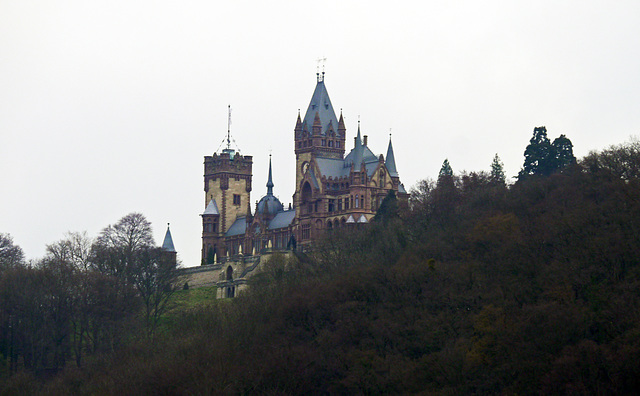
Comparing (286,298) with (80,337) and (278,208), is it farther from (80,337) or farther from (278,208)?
(278,208)

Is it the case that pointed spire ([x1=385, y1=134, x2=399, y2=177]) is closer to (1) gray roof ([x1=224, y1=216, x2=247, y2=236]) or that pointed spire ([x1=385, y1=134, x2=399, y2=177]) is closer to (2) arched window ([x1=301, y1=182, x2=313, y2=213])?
(2) arched window ([x1=301, y1=182, x2=313, y2=213])

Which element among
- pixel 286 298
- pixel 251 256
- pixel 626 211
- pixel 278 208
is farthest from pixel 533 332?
pixel 278 208

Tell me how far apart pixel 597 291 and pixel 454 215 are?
83.4ft

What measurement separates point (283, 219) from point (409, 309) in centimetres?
5776

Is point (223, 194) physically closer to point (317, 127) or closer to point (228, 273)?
point (317, 127)

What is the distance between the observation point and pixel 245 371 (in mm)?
85625

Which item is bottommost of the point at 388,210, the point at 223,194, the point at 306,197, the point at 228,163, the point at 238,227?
the point at 388,210

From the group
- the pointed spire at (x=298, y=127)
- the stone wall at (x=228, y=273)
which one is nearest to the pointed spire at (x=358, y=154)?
the pointed spire at (x=298, y=127)

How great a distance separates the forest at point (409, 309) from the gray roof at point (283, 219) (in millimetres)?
25270

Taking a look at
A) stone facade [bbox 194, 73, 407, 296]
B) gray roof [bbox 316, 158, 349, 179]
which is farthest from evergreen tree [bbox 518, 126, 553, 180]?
gray roof [bbox 316, 158, 349, 179]

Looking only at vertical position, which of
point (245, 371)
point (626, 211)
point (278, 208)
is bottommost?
point (245, 371)

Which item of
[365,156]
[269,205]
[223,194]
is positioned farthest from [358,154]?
[223,194]

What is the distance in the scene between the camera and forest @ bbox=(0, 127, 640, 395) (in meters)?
78.3

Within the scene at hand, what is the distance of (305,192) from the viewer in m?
142
